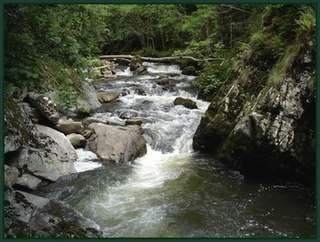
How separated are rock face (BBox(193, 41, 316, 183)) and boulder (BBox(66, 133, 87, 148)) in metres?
4.19

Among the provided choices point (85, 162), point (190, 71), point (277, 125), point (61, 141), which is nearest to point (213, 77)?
point (190, 71)

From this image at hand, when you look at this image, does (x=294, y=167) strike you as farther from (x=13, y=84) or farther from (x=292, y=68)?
(x=13, y=84)

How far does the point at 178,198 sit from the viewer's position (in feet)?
23.2

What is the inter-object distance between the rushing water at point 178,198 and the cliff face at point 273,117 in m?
0.47

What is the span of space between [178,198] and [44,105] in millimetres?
4520

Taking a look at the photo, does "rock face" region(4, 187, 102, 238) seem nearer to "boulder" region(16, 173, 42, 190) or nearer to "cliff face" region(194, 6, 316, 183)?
"boulder" region(16, 173, 42, 190)

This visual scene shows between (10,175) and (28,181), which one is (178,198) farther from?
Answer: (10,175)

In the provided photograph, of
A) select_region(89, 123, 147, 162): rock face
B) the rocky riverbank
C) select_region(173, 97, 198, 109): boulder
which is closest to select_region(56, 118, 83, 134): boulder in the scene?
the rocky riverbank

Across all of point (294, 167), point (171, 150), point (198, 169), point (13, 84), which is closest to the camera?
point (13, 84)

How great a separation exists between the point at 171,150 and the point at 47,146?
3838 mm

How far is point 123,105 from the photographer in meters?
14.4

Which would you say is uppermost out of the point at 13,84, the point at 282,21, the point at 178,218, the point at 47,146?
the point at 282,21

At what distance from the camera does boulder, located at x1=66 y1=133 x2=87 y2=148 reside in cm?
952

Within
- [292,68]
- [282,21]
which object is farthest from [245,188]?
[282,21]
